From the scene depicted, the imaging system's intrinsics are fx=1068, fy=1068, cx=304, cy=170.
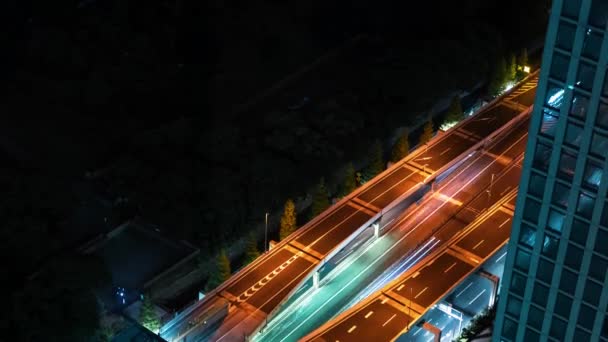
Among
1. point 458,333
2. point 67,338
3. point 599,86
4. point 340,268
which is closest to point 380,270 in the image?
point 340,268

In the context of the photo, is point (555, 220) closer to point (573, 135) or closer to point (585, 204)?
point (585, 204)

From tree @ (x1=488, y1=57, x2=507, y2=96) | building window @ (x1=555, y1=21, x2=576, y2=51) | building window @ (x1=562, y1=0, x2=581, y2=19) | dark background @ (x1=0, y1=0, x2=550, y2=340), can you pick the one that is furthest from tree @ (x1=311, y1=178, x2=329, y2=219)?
building window @ (x1=562, y1=0, x2=581, y2=19)

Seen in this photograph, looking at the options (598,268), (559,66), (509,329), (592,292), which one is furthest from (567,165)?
(509,329)

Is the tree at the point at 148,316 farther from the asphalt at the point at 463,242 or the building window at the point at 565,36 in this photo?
the building window at the point at 565,36

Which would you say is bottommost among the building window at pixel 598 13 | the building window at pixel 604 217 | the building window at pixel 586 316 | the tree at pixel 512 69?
the tree at pixel 512 69

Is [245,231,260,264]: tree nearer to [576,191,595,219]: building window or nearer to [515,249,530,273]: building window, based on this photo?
[515,249,530,273]: building window

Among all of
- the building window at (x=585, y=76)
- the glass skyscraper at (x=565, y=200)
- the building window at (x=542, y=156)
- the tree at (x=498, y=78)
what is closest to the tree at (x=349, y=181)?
the tree at (x=498, y=78)
